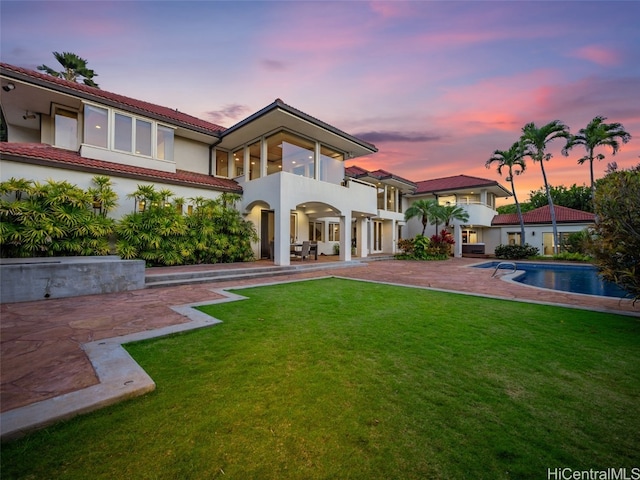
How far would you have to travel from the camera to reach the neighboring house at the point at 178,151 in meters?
9.84

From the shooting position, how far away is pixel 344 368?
3.13m

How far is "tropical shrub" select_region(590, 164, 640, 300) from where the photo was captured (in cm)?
479

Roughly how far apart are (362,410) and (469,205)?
26870 millimetres

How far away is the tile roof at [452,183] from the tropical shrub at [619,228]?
73.1 ft

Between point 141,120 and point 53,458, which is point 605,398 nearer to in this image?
point 53,458

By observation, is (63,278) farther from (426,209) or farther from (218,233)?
(426,209)

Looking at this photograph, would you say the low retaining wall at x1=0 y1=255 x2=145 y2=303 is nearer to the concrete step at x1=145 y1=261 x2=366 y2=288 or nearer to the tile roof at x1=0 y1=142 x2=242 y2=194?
the concrete step at x1=145 y1=261 x2=366 y2=288

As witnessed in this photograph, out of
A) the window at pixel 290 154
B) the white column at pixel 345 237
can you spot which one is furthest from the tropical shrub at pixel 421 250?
the window at pixel 290 154

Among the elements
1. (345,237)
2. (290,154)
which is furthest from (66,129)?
(345,237)

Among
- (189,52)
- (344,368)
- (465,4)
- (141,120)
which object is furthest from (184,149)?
(344,368)

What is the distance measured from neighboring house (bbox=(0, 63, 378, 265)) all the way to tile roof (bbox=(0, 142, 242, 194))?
0.04 meters

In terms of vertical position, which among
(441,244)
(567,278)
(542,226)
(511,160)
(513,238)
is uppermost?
(511,160)

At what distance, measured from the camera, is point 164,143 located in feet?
42.8

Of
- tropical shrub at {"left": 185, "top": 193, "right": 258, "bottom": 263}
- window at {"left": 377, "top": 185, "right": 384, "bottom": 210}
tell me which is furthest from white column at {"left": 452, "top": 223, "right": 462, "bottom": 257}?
tropical shrub at {"left": 185, "top": 193, "right": 258, "bottom": 263}
